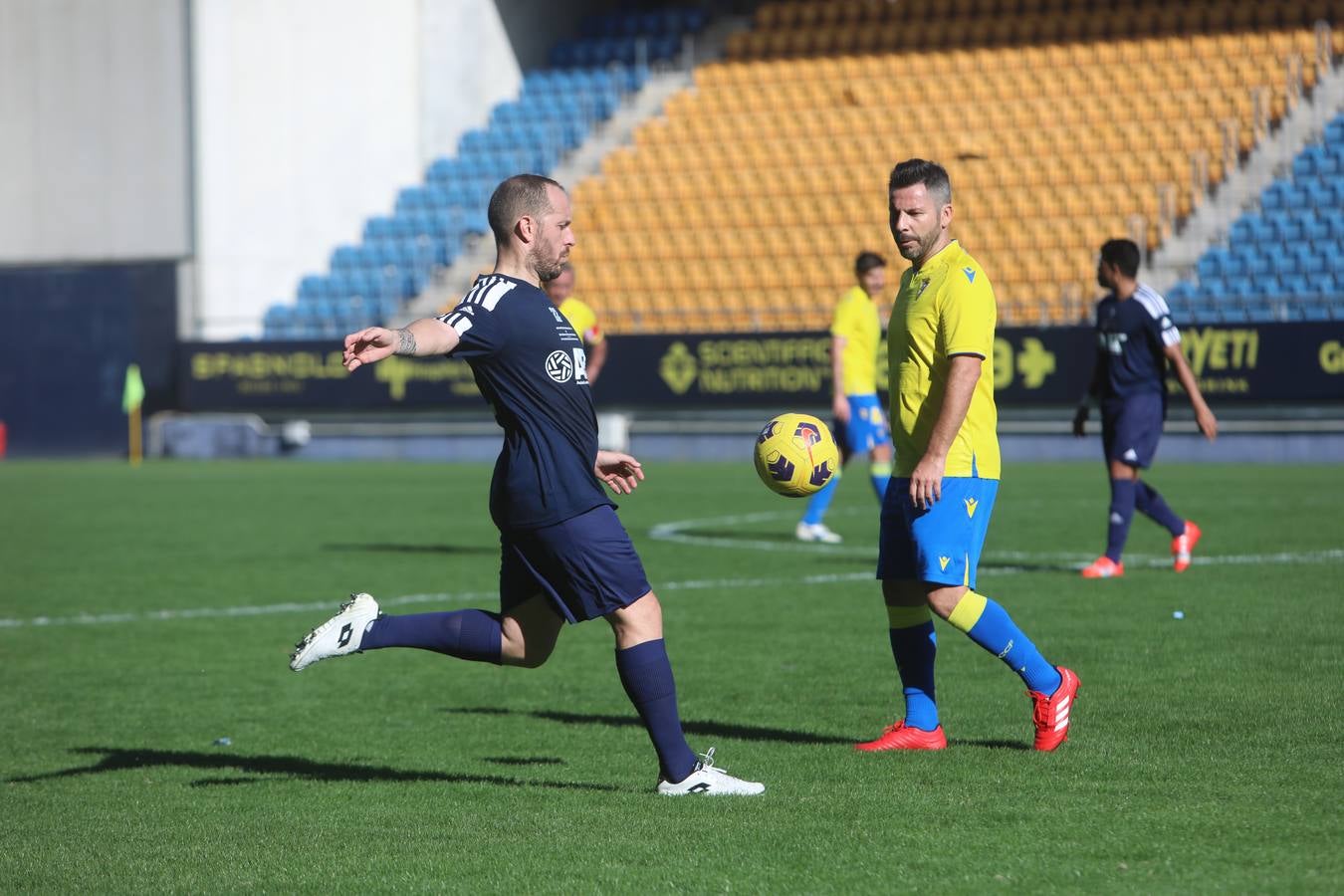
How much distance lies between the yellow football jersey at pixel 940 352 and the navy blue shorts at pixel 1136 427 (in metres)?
5.19

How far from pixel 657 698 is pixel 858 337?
8764 mm

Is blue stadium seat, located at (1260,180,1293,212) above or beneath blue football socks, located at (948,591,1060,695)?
above

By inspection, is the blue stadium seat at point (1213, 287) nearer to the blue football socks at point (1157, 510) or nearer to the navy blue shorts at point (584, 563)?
the blue football socks at point (1157, 510)

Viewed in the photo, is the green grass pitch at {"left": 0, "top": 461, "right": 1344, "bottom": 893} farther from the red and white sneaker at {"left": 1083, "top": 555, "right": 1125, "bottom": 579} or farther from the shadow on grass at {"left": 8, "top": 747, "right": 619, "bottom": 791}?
the red and white sneaker at {"left": 1083, "top": 555, "right": 1125, "bottom": 579}

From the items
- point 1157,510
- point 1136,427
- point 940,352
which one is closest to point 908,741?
point 940,352

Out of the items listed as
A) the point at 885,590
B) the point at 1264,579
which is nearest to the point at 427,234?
the point at 1264,579

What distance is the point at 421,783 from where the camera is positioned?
5988 mm

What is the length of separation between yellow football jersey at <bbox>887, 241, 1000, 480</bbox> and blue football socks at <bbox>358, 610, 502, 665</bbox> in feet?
5.03

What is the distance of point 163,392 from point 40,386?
8.78 feet

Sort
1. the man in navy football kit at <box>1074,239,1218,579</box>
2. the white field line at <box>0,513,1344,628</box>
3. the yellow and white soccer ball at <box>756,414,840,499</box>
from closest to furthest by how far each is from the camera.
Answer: the yellow and white soccer ball at <box>756,414,840,499</box>
the white field line at <box>0,513,1344,628</box>
the man in navy football kit at <box>1074,239,1218,579</box>

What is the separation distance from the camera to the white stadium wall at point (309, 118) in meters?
33.0

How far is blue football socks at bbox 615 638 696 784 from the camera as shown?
553 centimetres

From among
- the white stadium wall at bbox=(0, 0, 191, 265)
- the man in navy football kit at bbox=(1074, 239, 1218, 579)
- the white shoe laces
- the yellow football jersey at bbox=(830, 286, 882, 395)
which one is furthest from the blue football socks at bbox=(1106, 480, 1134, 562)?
the white stadium wall at bbox=(0, 0, 191, 265)

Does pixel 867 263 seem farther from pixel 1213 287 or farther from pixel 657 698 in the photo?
pixel 1213 287
